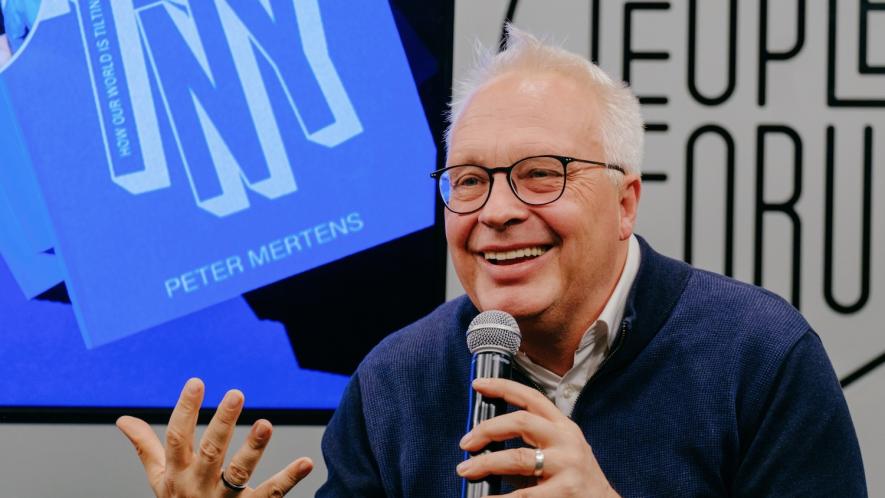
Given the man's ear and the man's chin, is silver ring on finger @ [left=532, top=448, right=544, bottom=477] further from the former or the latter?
the man's ear

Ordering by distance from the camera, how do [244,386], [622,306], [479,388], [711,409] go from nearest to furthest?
[479,388] → [711,409] → [622,306] → [244,386]

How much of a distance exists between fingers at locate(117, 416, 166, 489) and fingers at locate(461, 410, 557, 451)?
0.67 metres

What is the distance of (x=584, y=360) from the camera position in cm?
152

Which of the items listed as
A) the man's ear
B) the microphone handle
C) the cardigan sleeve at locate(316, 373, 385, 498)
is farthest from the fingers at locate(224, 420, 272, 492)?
the man's ear

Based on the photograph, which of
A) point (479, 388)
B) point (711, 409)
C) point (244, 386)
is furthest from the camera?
point (244, 386)

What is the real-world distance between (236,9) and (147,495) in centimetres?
137

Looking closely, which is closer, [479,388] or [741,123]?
[479,388]

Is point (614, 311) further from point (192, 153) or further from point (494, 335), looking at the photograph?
point (192, 153)

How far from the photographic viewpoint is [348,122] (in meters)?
2.40

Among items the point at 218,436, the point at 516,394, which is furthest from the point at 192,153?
the point at 516,394

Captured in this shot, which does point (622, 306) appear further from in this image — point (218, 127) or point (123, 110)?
point (123, 110)

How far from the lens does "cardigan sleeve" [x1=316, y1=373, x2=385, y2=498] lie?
5.27 ft

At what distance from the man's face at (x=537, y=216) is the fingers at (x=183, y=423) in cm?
47

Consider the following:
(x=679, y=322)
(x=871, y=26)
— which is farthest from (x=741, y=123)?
(x=679, y=322)
